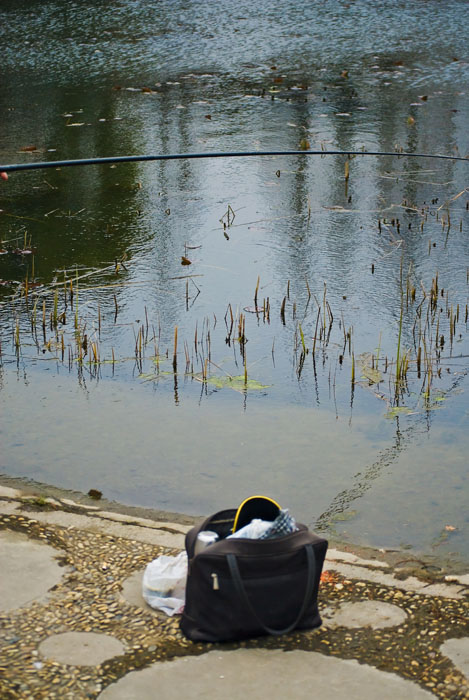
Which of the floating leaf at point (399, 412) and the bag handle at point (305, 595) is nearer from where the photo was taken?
the bag handle at point (305, 595)

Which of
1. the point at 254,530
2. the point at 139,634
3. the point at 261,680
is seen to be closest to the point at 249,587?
the point at 254,530

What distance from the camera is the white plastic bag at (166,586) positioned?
3.40 metres

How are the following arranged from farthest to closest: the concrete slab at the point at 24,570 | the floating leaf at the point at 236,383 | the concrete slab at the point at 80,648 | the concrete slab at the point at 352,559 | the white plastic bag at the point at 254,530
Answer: the floating leaf at the point at 236,383 → the concrete slab at the point at 352,559 → the concrete slab at the point at 24,570 → the white plastic bag at the point at 254,530 → the concrete slab at the point at 80,648

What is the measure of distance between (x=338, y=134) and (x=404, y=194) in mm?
2341

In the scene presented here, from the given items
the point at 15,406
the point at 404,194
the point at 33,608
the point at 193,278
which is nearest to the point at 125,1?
the point at 404,194

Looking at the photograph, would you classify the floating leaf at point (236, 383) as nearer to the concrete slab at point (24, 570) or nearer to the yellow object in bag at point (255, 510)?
the concrete slab at point (24, 570)

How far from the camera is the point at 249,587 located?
3.20 metres

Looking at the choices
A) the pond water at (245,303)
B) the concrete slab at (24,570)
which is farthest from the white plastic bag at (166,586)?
the pond water at (245,303)

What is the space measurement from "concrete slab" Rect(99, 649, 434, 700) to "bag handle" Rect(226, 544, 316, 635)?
0.10 m

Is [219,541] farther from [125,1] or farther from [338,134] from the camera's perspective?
[125,1]

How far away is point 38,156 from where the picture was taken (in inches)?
398

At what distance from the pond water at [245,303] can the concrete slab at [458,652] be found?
0.77 metres

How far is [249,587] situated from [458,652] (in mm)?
747

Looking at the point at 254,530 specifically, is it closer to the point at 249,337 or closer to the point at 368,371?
the point at 368,371
